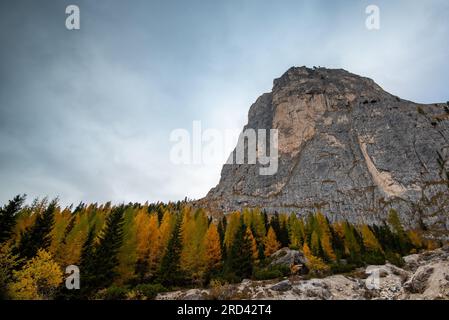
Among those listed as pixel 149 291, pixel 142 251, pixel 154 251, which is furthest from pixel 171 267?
pixel 142 251

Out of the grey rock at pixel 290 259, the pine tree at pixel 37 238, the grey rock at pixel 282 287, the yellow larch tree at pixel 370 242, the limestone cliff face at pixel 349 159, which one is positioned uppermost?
the limestone cliff face at pixel 349 159

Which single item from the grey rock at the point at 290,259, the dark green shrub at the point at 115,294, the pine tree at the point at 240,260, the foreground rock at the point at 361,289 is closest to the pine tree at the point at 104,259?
the dark green shrub at the point at 115,294

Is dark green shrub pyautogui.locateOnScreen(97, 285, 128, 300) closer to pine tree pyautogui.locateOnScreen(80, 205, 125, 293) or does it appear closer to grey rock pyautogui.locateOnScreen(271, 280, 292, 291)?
pine tree pyautogui.locateOnScreen(80, 205, 125, 293)

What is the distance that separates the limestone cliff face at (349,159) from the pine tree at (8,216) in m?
88.6

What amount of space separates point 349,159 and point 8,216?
127m

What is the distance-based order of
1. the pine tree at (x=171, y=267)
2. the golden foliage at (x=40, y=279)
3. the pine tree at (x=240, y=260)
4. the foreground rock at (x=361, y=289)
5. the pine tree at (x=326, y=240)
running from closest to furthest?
the foreground rock at (x=361, y=289)
the golden foliage at (x=40, y=279)
the pine tree at (x=171, y=267)
the pine tree at (x=240, y=260)
the pine tree at (x=326, y=240)

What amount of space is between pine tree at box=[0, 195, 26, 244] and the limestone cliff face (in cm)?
8857

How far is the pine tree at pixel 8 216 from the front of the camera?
104 ft

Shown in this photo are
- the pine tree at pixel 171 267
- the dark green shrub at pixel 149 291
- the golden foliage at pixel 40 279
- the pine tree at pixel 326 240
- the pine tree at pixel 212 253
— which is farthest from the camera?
the pine tree at pixel 326 240

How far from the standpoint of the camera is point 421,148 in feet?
371

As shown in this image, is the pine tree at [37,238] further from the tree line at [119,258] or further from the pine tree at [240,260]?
the pine tree at [240,260]

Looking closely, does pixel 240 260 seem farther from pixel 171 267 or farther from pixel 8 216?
pixel 8 216

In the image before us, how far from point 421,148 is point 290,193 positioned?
64.1 m

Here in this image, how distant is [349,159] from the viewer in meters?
121
